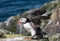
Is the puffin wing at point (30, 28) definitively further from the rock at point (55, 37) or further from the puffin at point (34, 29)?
the rock at point (55, 37)

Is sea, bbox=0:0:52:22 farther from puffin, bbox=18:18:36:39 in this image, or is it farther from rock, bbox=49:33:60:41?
rock, bbox=49:33:60:41

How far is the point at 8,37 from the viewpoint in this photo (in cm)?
1203

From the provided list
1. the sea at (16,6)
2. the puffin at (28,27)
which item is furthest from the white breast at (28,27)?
the sea at (16,6)

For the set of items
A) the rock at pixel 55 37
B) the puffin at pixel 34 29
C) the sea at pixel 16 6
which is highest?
the sea at pixel 16 6

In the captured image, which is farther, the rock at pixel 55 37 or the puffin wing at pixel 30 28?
the puffin wing at pixel 30 28

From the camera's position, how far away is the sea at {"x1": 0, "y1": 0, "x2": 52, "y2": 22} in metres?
27.7

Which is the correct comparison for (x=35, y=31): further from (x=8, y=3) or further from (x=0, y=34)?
(x=8, y=3)

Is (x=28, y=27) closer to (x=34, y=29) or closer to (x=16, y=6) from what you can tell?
(x=34, y=29)

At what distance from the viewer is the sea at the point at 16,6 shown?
90.8 ft

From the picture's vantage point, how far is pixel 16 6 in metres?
29.9

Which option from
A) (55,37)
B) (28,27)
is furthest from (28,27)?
(55,37)

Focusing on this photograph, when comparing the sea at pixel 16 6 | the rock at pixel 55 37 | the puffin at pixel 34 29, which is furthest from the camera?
the sea at pixel 16 6

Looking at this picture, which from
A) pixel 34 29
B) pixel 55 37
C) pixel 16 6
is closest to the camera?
pixel 55 37

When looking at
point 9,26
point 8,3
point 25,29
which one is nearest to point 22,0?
point 8,3
